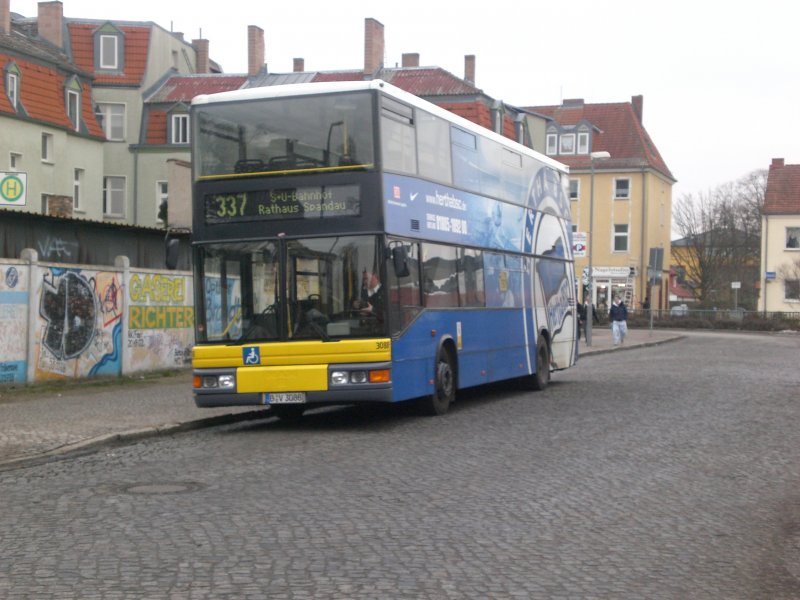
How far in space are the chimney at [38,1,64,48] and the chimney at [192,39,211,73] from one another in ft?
37.3

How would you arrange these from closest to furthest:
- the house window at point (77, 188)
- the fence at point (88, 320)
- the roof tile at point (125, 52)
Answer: the fence at point (88, 320) < the house window at point (77, 188) < the roof tile at point (125, 52)

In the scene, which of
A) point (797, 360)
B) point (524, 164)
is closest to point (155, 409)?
point (524, 164)

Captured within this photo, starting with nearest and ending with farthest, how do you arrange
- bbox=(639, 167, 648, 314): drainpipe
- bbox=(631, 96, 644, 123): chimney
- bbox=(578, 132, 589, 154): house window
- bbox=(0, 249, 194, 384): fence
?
bbox=(0, 249, 194, 384): fence
bbox=(578, 132, 589, 154): house window
bbox=(639, 167, 648, 314): drainpipe
bbox=(631, 96, 644, 123): chimney

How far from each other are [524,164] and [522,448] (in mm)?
9393

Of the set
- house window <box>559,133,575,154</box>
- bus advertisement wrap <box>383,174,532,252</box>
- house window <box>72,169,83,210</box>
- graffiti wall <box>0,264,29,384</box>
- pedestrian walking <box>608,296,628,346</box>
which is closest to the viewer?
bus advertisement wrap <box>383,174,532,252</box>

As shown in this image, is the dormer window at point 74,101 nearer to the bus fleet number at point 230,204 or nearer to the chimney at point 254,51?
the chimney at point 254,51

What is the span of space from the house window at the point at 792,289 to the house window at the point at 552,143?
17455mm

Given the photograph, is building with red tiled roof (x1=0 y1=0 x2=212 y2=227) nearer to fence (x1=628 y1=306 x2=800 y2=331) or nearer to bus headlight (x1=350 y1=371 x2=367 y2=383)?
fence (x1=628 y1=306 x2=800 y2=331)

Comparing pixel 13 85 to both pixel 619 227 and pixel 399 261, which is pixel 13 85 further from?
pixel 619 227

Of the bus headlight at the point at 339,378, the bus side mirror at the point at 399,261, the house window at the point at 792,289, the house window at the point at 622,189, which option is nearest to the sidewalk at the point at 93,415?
the bus headlight at the point at 339,378

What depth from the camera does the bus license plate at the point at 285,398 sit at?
15.0m

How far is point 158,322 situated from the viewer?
25.7 meters

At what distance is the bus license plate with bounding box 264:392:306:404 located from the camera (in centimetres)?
1500

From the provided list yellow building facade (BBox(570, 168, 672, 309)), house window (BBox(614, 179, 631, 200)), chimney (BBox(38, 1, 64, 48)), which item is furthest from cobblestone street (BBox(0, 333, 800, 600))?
house window (BBox(614, 179, 631, 200))
